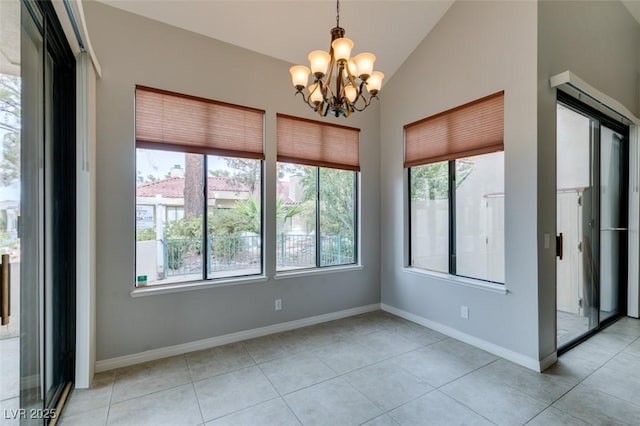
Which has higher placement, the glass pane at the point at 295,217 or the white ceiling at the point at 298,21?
the white ceiling at the point at 298,21

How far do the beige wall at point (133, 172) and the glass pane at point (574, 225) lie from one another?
109 inches

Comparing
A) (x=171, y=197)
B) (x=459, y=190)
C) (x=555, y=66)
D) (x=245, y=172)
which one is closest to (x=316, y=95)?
(x=245, y=172)

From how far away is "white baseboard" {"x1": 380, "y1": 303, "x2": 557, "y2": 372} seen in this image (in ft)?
8.87

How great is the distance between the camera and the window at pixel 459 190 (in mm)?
3148

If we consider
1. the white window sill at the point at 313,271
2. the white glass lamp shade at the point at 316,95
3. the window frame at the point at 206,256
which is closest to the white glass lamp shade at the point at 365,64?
the white glass lamp shade at the point at 316,95

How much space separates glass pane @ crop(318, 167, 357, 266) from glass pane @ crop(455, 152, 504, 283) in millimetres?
1446

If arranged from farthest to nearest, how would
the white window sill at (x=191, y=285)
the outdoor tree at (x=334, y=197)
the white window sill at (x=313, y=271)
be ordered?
the outdoor tree at (x=334, y=197) → the white window sill at (x=313, y=271) → the white window sill at (x=191, y=285)

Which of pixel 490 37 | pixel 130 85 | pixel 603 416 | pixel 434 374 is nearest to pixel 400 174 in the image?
pixel 490 37

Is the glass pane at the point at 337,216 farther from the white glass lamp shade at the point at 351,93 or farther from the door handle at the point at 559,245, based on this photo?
the door handle at the point at 559,245

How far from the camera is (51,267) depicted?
6.99 feet

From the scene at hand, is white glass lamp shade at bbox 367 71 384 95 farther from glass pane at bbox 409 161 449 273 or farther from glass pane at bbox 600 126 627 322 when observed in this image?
glass pane at bbox 600 126 627 322

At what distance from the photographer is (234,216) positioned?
348 cm

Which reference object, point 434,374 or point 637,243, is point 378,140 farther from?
point 637,243

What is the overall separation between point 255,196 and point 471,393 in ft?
9.49
